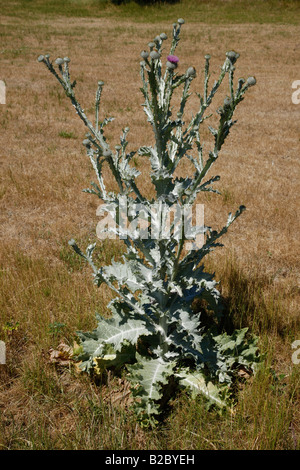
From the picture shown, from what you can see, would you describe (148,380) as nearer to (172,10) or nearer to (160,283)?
(160,283)

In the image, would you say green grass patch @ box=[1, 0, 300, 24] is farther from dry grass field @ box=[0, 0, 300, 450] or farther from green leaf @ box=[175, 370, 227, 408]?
green leaf @ box=[175, 370, 227, 408]

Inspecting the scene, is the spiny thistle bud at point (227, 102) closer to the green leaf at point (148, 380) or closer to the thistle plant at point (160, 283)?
the thistle plant at point (160, 283)

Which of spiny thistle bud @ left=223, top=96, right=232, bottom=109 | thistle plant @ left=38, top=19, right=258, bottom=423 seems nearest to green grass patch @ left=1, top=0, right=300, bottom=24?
thistle plant @ left=38, top=19, right=258, bottom=423

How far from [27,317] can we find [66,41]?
18.8 metres

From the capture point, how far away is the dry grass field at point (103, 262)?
6.64ft

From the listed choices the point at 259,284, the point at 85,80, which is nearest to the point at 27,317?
the point at 259,284

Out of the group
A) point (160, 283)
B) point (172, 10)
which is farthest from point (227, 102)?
point (172, 10)

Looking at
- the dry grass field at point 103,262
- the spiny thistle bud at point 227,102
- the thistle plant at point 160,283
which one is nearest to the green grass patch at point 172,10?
the dry grass field at point 103,262

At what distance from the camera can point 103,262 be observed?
3.73 meters

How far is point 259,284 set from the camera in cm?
331

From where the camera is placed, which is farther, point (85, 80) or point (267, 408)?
point (85, 80)

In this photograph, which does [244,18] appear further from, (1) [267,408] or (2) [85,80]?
(1) [267,408]

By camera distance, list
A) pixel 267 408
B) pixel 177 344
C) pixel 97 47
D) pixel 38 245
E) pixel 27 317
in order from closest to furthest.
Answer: pixel 267 408, pixel 177 344, pixel 27 317, pixel 38 245, pixel 97 47

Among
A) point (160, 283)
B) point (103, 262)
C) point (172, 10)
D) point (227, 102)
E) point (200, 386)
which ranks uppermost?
point (172, 10)
